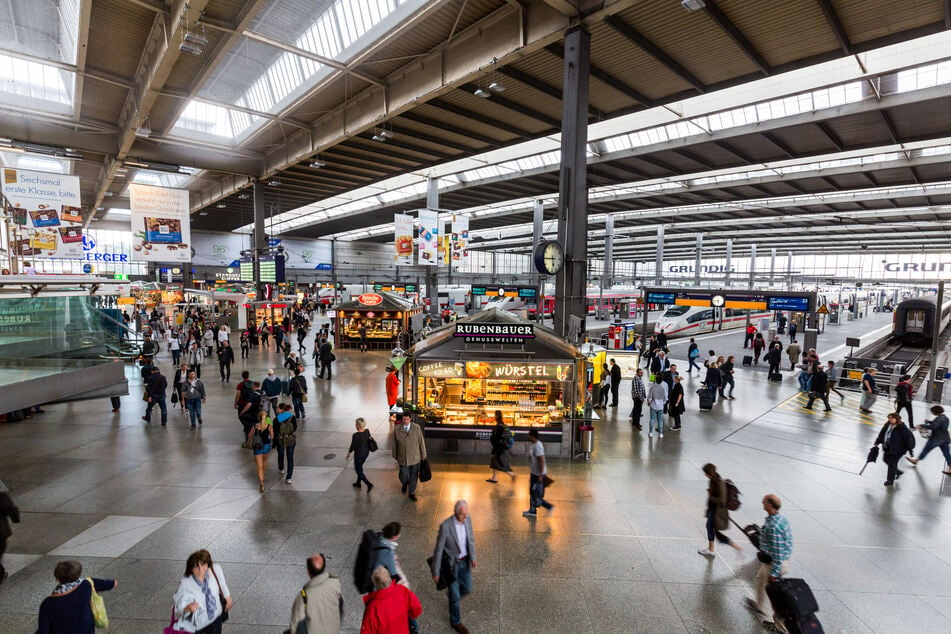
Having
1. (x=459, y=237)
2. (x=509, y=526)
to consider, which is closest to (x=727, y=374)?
(x=509, y=526)

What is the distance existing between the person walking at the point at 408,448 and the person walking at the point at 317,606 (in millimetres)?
3629

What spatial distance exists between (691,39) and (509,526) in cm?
1394

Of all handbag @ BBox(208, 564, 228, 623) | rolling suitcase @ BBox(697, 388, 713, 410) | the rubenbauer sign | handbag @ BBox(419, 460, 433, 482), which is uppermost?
the rubenbauer sign

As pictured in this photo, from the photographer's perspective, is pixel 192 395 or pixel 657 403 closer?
pixel 657 403

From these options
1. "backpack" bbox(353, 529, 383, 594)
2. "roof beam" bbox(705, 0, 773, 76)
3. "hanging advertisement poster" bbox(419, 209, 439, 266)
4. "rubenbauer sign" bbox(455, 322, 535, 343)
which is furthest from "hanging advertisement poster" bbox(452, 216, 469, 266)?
"backpack" bbox(353, 529, 383, 594)

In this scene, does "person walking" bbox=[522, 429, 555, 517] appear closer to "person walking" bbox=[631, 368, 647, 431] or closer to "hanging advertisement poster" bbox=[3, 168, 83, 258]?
"person walking" bbox=[631, 368, 647, 431]

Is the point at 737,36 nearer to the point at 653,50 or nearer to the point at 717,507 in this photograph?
the point at 653,50

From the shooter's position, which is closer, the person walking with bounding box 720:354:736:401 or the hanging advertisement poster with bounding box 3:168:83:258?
the hanging advertisement poster with bounding box 3:168:83:258

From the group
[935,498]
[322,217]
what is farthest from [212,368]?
[322,217]

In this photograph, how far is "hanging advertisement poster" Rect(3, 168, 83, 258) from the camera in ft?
45.4

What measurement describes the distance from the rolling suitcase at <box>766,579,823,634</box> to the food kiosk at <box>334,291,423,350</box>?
71.2 ft

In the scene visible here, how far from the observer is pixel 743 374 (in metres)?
19.2

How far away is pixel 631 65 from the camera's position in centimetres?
1407

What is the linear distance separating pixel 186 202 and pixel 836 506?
77.4ft
